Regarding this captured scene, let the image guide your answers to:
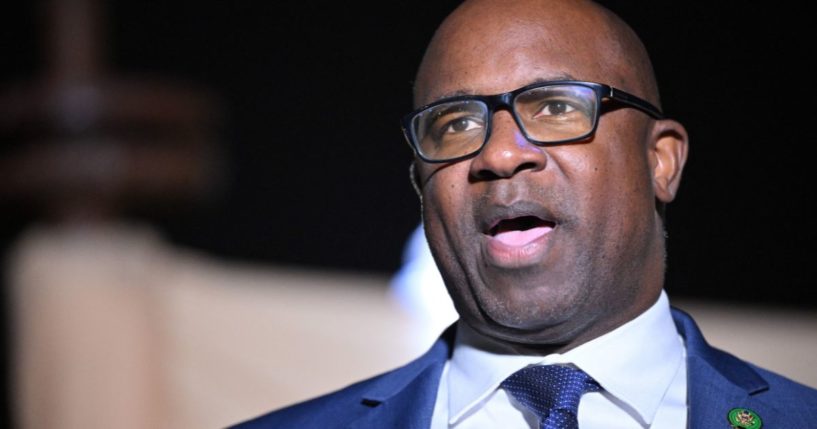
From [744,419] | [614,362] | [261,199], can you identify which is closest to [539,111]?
[614,362]

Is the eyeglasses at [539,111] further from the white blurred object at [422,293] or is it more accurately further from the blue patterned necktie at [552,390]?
the white blurred object at [422,293]

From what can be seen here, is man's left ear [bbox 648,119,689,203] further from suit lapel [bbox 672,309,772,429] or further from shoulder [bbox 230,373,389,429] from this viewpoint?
shoulder [bbox 230,373,389,429]

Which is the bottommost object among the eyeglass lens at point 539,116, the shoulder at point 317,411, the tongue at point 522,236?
the shoulder at point 317,411

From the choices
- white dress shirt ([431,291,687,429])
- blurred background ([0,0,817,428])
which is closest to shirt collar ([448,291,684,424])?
white dress shirt ([431,291,687,429])

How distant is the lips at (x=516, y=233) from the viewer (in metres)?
1.62

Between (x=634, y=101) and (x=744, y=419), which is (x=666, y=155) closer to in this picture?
(x=634, y=101)

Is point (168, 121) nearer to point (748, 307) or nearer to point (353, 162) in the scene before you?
point (353, 162)

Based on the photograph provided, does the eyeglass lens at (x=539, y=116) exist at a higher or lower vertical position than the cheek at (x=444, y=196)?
higher

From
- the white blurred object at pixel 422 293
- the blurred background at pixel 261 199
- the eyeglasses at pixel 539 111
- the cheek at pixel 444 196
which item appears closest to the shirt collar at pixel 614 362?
the cheek at pixel 444 196

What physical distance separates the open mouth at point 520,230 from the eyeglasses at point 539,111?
0.12m

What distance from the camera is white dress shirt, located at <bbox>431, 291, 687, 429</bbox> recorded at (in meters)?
1.71

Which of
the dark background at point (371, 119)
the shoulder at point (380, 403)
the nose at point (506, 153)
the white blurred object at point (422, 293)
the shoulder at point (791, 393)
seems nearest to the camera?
the nose at point (506, 153)

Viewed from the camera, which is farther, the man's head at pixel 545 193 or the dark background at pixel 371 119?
the dark background at pixel 371 119

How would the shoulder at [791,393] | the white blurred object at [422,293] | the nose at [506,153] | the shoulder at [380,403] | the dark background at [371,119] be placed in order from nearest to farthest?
the nose at [506,153] < the shoulder at [791,393] < the shoulder at [380,403] < the dark background at [371,119] < the white blurred object at [422,293]
